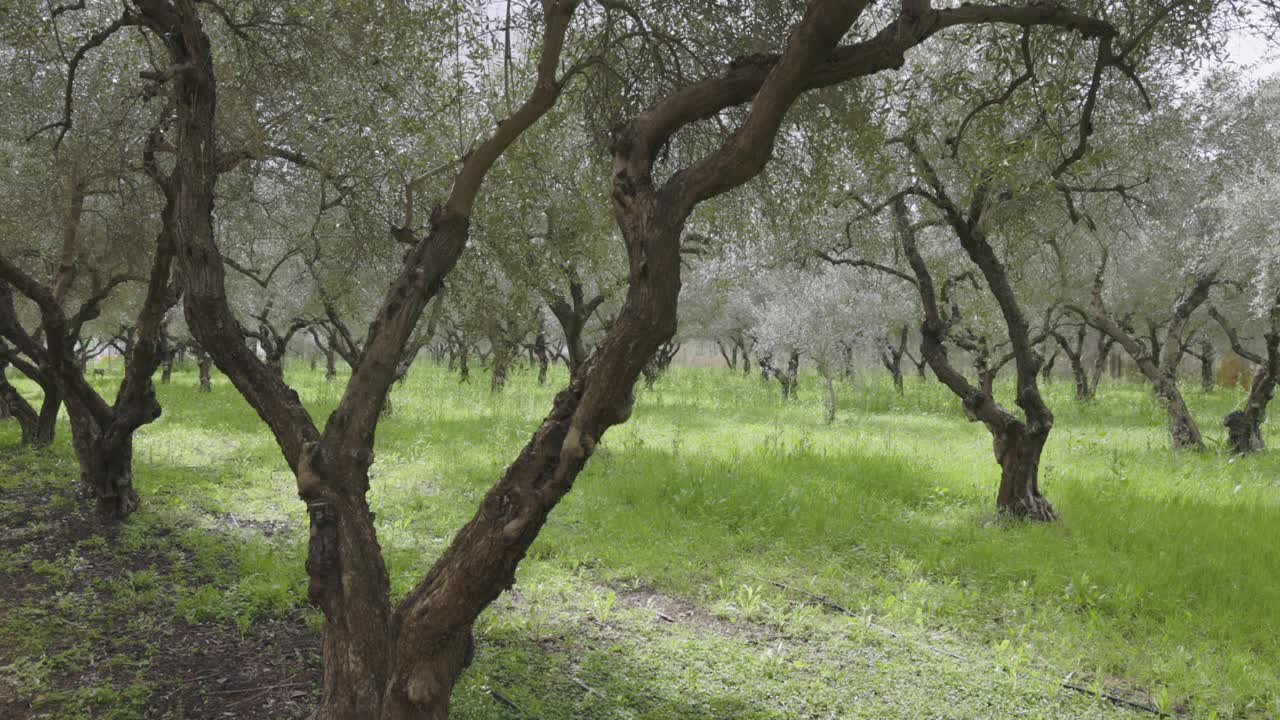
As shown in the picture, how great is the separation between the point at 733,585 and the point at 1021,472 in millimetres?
4321

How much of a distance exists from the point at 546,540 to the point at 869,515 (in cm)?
420

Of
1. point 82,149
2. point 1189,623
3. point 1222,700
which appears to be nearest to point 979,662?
point 1222,700

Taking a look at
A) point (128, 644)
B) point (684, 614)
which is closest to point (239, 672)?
point (128, 644)

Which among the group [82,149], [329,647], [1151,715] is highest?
[82,149]

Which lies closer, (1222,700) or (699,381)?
(1222,700)

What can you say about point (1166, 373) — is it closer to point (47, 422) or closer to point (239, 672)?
point (239, 672)

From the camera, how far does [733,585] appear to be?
792cm

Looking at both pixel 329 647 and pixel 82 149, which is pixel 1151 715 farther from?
pixel 82 149

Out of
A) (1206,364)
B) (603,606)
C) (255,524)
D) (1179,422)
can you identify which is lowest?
(603,606)

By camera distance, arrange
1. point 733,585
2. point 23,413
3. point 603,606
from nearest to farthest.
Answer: point 603,606 < point 733,585 < point 23,413

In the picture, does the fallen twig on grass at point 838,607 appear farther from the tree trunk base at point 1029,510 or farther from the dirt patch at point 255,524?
the dirt patch at point 255,524

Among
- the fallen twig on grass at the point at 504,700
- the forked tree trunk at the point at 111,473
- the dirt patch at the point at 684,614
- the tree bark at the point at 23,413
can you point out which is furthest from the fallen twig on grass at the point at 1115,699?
the tree bark at the point at 23,413

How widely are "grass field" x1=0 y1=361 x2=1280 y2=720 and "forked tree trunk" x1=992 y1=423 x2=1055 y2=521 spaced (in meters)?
0.36

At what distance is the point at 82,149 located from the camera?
8992mm
